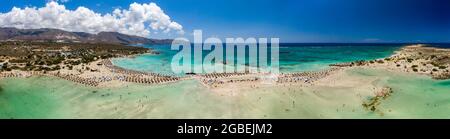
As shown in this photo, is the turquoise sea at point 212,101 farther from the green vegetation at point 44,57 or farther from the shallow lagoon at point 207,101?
the green vegetation at point 44,57

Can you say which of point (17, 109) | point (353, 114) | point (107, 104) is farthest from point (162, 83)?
point (353, 114)

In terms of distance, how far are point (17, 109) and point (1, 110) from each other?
3.27ft

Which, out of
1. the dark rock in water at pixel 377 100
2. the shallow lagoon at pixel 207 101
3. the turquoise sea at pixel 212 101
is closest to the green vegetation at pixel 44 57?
the turquoise sea at pixel 212 101

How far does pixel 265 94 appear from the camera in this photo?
3150cm

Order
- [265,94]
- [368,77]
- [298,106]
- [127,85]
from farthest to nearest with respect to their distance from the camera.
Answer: [368,77] → [127,85] → [265,94] → [298,106]

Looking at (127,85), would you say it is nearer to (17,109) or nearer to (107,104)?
(107,104)

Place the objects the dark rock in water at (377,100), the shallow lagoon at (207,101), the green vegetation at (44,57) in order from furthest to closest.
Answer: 1. the green vegetation at (44,57)
2. the dark rock in water at (377,100)
3. the shallow lagoon at (207,101)

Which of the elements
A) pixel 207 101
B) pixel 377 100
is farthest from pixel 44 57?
pixel 377 100

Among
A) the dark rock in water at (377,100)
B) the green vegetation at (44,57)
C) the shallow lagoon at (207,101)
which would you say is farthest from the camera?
the green vegetation at (44,57)

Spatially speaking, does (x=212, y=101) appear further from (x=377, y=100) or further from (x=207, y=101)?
(x=377, y=100)

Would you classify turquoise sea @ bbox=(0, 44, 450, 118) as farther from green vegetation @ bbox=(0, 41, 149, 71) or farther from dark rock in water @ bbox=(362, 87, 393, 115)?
green vegetation @ bbox=(0, 41, 149, 71)

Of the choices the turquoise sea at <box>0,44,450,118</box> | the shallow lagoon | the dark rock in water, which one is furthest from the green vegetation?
the dark rock in water
